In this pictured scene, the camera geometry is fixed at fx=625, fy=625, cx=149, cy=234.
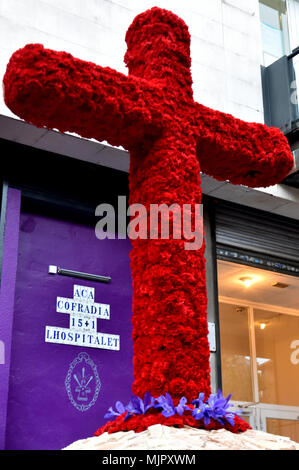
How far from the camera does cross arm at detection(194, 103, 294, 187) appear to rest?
340 cm

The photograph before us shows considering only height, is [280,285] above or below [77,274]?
above

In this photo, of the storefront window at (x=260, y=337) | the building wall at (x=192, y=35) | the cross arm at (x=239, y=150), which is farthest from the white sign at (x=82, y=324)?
the storefront window at (x=260, y=337)

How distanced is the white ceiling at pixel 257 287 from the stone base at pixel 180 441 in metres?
3.98

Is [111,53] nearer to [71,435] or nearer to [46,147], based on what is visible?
[46,147]

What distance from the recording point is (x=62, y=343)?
16.5 ft

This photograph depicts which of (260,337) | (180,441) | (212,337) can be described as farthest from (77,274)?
(260,337)

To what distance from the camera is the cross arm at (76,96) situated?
2.83 metres

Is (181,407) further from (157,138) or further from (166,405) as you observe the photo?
(157,138)

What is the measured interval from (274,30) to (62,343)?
4.56 m

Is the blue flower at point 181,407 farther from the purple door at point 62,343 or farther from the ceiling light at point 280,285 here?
the ceiling light at point 280,285

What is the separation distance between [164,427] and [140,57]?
1.98m

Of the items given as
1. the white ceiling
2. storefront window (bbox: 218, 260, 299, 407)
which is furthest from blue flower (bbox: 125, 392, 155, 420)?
storefront window (bbox: 218, 260, 299, 407)

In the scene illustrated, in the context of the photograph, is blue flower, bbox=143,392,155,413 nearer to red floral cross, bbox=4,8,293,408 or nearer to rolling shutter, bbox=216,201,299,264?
red floral cross, bbox=4,8,293,408

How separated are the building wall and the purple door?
1234mm
